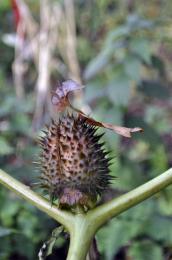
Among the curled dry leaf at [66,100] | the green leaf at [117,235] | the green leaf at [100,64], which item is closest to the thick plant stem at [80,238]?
the curled dry leaf at [66,100]

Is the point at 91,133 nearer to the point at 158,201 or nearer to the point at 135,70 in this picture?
the point at 158,201

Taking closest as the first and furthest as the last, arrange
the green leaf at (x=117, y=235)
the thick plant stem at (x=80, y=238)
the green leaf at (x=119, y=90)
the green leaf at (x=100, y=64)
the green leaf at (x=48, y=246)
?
the thick plant stem at (x=80, y=238), the green leaf at (x=48, y=246), the green leaf at (x=117, y=235), the green leaf at (x=119, y=90), the green leaf at (x=100, y=64)

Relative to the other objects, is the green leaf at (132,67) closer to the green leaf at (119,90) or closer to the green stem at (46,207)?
the green leaf at (119,90)

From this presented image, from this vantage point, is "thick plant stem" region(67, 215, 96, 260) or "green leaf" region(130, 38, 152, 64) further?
"green leaf" region(130, 38, 152, 64)

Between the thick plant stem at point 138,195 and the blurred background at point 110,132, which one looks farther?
the blurred background at point 110,132

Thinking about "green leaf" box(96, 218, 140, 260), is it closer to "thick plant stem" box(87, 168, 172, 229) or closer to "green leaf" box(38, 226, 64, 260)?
"green leaf" box(38, 226, 64, 260)

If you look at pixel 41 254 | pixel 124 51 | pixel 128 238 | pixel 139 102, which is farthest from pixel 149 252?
pixel 139 102

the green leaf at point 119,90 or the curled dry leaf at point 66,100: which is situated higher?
the green leaf at point 119,90

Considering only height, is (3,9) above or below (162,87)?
above

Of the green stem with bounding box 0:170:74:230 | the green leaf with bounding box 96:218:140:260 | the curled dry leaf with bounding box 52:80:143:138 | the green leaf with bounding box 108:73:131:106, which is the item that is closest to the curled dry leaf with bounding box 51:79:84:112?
the curled dry leaf with bounding box 52:80:143:138
